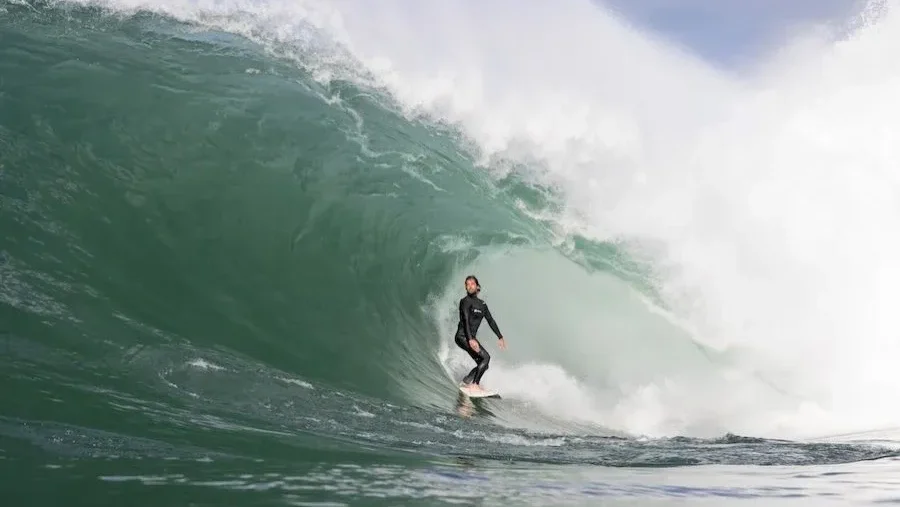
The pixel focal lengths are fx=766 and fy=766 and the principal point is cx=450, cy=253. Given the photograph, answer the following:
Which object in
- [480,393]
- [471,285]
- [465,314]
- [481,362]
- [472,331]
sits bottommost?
[480,393]

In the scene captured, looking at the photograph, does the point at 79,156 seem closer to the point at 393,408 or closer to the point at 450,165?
the point at 393,408

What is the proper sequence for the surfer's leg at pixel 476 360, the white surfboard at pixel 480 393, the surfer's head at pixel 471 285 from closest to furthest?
the white surfboard at pixel 480 393, the surfer's leg at pixel 476 360, the surfer's head at pixel 471 285

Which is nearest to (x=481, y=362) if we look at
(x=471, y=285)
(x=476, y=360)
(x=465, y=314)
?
(x=476, y=360)

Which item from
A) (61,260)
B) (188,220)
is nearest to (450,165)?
(188,220)

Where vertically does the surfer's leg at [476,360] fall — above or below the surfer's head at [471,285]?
below

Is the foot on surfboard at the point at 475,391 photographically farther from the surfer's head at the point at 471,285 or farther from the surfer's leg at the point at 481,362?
the surfer's head at the point at 471,285

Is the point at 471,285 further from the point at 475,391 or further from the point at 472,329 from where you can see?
the point at 475,391

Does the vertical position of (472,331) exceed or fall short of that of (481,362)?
it exceeds it

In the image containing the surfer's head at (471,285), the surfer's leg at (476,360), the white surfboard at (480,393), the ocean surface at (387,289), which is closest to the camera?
the ocean surface at (387,289)

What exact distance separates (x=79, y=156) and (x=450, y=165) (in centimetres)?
771

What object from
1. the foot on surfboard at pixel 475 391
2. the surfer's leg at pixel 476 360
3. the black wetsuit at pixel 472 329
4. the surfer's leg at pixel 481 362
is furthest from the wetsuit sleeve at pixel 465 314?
the foot on surfboard at pixel 475 391

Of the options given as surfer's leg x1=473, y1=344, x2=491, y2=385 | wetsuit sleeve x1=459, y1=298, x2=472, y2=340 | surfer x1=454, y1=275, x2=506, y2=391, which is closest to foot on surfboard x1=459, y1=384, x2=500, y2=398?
surfer x1=454, y1=275, x2=506, y2=391

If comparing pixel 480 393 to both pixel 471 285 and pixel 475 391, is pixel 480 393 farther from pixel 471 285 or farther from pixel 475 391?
pixel 471 285

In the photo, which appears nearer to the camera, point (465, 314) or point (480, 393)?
point (480, 393)
